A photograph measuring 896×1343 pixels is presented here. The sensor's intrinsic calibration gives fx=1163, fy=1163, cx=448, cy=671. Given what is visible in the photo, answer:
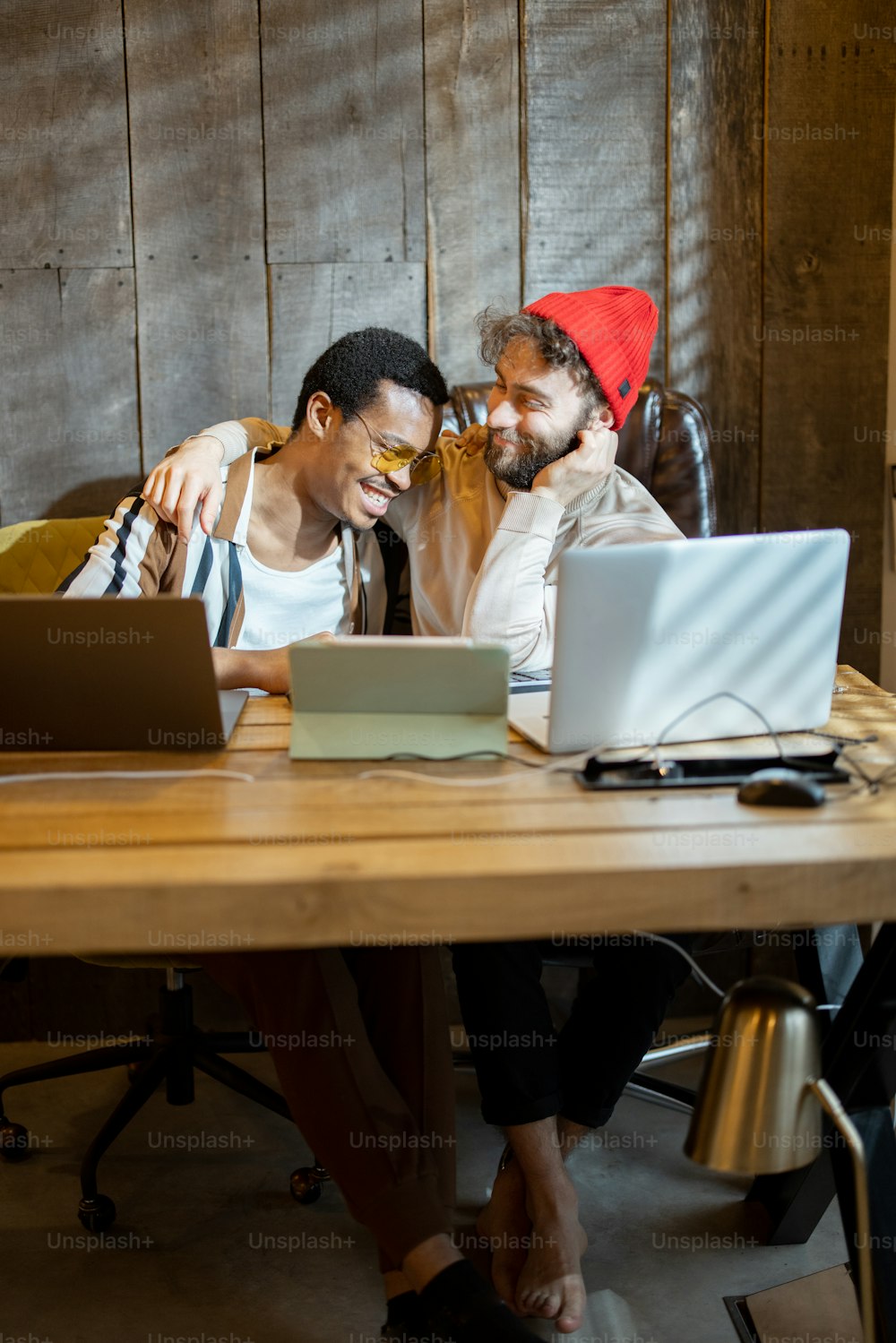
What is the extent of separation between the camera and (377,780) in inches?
47.0

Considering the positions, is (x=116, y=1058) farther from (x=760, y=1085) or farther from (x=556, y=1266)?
(x=760, y=1085)

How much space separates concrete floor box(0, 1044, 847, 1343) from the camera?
5.07 ft

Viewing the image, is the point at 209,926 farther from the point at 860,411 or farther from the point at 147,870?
the point at 860,411

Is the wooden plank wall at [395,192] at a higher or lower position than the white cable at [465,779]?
higher

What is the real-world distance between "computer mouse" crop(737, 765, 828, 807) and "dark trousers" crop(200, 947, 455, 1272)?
1.82ft

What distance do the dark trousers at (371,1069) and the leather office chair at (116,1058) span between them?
37 cm

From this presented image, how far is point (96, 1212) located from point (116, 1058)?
0.28 metres

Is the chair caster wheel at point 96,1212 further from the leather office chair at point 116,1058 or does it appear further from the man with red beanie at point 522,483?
the man with red beanie at point 522,483

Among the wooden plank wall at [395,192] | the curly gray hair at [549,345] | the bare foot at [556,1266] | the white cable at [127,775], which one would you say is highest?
the wooden plank wall at [395,192]

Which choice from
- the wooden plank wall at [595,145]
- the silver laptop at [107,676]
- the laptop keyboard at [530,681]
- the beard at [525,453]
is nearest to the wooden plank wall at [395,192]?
the wooden plank wall at [595,145]

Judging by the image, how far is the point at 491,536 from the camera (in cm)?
208

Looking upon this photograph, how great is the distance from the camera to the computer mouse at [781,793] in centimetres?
110

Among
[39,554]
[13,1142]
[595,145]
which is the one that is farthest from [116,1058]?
[595,145]

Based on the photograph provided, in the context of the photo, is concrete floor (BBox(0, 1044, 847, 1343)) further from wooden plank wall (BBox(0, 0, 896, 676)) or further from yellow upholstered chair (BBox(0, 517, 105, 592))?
wooden plank wall (BBox(0, 0, 896, 676))
